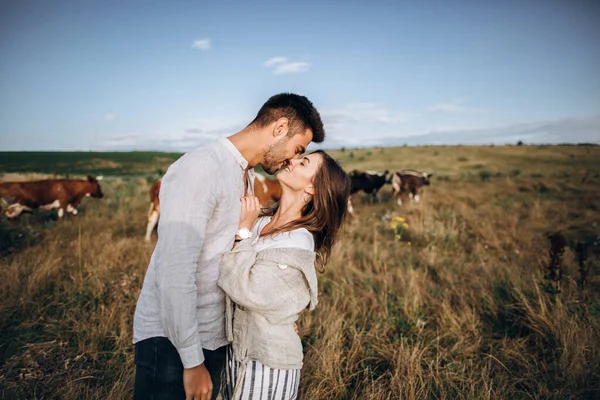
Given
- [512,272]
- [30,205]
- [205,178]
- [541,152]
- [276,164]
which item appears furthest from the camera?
[541,152]

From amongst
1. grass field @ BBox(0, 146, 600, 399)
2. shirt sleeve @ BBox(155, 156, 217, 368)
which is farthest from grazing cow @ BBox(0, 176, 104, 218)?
shirt sleeve @ BBox(155, 156, 217, 368)

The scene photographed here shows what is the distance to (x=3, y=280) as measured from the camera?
4270mm

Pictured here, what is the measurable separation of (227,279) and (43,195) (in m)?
10.7

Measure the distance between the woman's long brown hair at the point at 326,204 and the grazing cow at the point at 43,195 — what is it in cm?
913

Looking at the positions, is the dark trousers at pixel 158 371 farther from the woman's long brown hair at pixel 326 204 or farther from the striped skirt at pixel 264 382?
the woman's long brown hair at pixel 326 204

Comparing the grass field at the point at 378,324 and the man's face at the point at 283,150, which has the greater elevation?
the man's face at the point at 283,150

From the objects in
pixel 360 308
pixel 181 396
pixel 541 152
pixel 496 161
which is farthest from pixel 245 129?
pixel 541 152

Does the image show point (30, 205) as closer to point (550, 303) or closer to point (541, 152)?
point (550, 303)

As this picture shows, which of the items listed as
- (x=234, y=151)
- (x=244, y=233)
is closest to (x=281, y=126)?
(x=234, y=151)

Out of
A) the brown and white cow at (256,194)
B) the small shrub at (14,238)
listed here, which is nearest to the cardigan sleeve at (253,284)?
the small shrub at (14,238)

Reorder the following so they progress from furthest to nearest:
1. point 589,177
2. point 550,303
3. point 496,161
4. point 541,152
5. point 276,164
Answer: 1. point 541,152
2. point 496,161
3. point 589,177
4. point 550,303
5. point 276,164

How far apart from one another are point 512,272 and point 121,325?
204 inches

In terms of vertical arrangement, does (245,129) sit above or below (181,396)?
above

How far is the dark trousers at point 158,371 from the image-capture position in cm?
159
